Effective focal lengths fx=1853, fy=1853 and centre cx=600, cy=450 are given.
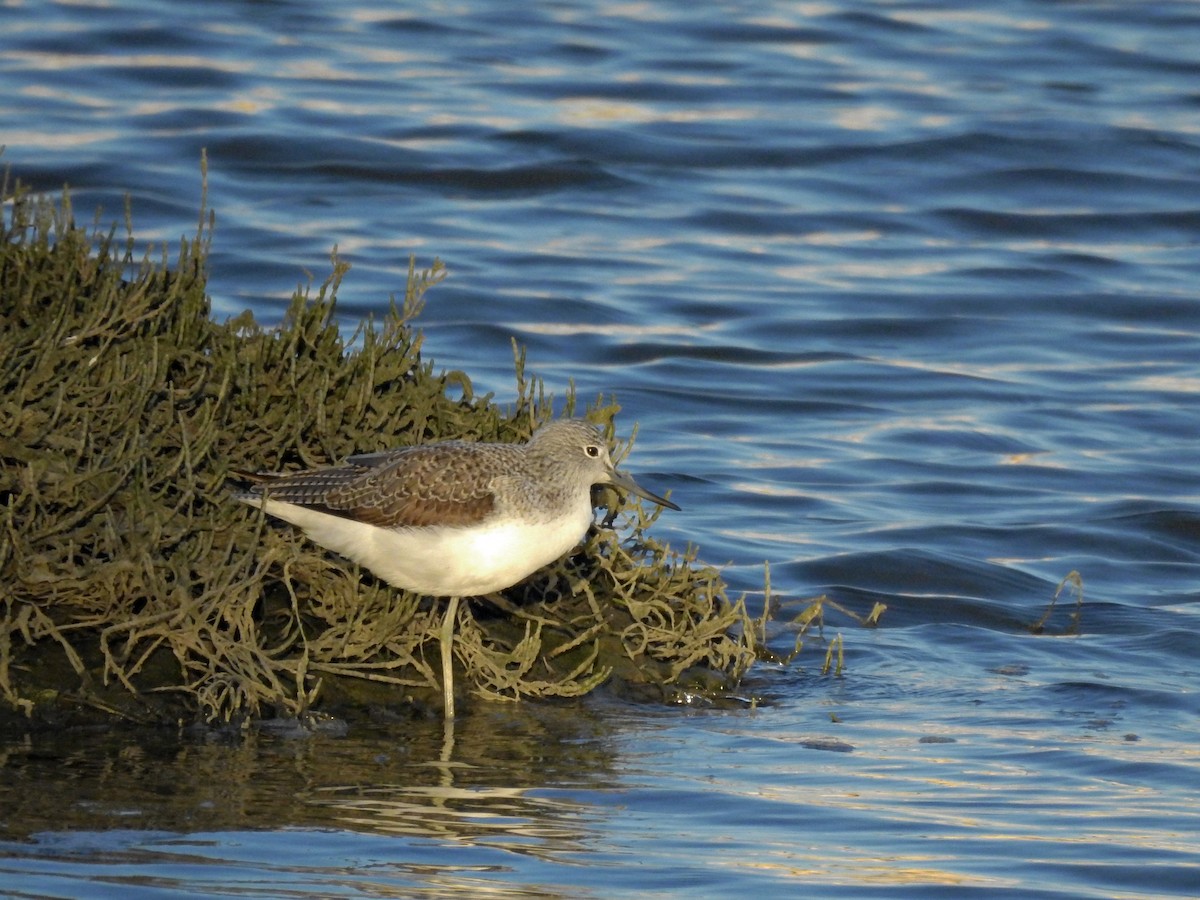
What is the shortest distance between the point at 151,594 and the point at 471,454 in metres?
1.29

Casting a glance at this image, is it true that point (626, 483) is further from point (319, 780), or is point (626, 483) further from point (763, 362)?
point (763, 362)

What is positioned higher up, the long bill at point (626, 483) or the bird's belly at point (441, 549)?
the long bill at point (626, 483)

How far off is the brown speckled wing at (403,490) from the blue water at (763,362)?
2.78 feet

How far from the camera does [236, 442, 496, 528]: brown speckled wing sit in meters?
6.76

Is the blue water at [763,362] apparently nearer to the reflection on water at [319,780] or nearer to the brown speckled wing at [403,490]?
the reflection on water at [319,780]

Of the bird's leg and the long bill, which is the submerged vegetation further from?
the long bill

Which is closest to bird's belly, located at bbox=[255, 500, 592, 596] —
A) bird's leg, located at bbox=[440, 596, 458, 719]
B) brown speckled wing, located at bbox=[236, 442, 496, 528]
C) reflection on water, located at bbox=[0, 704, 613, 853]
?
brown speckled wing, located at bbox=[236, 442, 496, 528]

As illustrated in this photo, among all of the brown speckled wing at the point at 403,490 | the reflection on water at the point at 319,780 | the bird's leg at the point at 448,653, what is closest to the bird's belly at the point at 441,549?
the brown speckled wing at the point at 403,490

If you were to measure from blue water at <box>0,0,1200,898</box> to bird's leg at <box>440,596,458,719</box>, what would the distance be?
0.16 m

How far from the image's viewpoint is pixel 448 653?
7.00m

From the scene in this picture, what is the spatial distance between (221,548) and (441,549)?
82cm

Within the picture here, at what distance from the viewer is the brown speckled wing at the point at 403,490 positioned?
6.76m

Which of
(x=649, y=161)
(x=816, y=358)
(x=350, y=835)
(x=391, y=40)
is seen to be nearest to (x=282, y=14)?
(x=391, y=40)

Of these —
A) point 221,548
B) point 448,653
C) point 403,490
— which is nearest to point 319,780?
point 448,653
